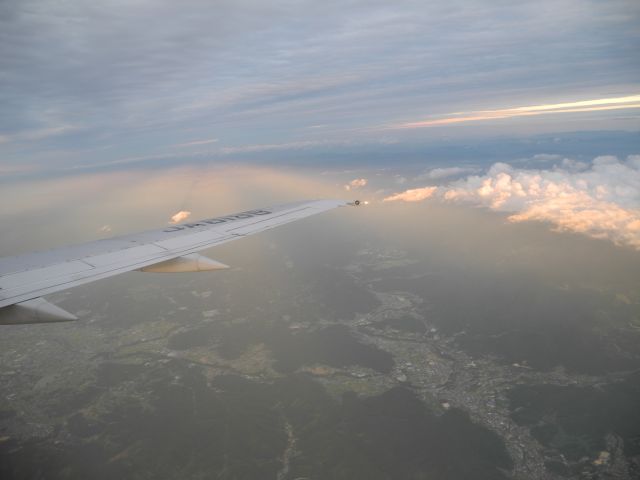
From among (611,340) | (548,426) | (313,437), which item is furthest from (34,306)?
(611,340)

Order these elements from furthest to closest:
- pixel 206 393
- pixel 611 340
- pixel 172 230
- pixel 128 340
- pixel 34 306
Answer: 1. pixel 611 340
2. pixel 128 340
3. pixel 206 393
4. pixel 172 230
5. pixel 34 306

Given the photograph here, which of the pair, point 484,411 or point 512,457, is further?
point 484,411

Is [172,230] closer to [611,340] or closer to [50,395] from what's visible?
[50,395]

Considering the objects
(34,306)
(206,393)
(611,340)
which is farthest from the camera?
(611,340)

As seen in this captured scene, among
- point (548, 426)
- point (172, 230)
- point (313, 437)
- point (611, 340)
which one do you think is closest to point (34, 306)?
point (172, 230)

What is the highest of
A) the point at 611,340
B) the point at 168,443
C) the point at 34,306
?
the point at 34,306

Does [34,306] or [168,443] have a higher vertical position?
[34,306]
